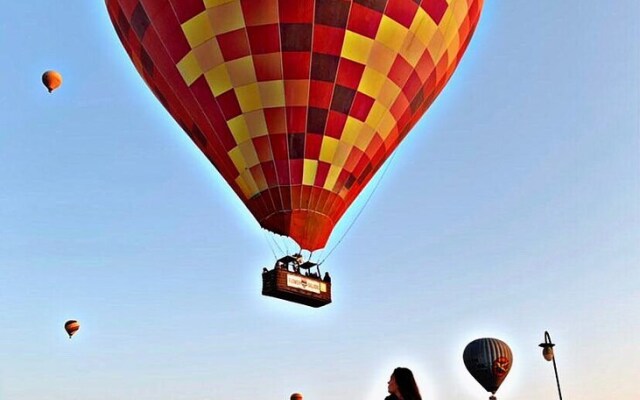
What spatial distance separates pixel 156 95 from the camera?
601 inches

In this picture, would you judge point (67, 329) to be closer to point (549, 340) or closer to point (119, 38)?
point (119, 38)

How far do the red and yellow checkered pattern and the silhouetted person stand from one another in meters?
9.99

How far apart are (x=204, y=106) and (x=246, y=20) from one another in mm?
1944

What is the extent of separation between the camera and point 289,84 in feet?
42.8

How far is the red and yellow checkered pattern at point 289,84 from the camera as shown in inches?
508

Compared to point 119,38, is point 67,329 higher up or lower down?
lower down

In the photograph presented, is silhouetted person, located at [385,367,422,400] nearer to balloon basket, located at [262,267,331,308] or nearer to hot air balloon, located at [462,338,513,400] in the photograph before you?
balloon basket, located at [262,267,331,308]

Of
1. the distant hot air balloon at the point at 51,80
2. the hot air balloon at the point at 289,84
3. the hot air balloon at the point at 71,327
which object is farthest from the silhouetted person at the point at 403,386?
the hot air balloon at the point at 71,327

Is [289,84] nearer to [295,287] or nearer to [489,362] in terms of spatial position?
[295,287]

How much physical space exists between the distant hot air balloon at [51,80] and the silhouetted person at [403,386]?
16.7 metres

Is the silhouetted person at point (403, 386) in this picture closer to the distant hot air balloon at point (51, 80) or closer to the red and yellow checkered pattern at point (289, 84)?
the red and yellow checkered pattern at point (289, 84)

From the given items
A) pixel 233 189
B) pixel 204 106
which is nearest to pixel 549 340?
pixel 233 189

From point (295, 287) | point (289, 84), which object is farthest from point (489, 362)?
point (289, 84)

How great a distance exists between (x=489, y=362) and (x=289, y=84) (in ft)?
51.1
